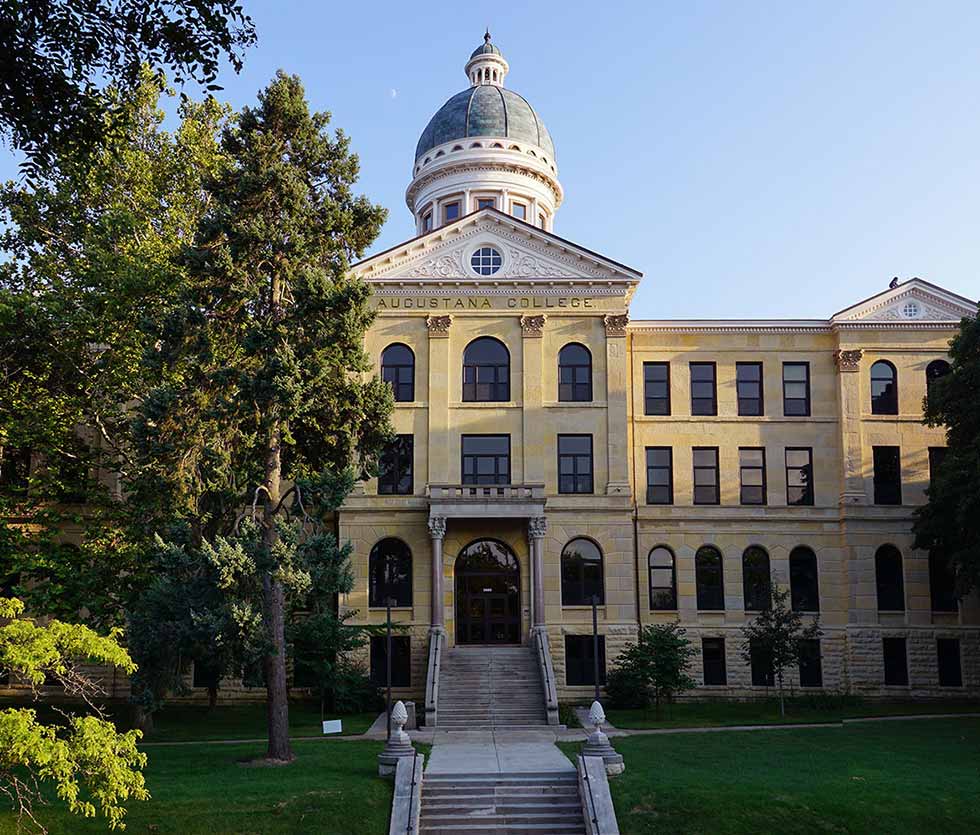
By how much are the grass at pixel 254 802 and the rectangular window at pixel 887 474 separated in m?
24.6

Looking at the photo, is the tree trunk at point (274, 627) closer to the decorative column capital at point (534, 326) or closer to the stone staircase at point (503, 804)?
the stone staircase at point (503, 804)

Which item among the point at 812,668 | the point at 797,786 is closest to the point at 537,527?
the point at 812,668

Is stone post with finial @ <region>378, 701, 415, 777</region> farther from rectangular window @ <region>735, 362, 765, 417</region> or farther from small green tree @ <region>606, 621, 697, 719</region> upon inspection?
rectangular window @ <region>735, 362, 765, 417</region>

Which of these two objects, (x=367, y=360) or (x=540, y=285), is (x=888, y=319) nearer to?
(x=540, y=285)

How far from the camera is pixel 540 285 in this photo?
41.1 m

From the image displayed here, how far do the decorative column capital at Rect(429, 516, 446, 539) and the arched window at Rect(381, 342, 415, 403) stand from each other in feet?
16.1

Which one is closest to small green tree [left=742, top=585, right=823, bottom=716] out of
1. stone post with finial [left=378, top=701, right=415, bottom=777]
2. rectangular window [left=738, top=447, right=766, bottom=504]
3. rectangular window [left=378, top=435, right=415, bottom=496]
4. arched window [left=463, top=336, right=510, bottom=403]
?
rectangular window [left=738, top=447, right=766, bottom=504]

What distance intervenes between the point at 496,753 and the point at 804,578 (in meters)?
18.6

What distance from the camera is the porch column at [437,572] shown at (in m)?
38.4

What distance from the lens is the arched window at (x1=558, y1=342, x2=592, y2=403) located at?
41.1 m

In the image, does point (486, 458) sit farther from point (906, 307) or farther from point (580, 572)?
point (906, 307)

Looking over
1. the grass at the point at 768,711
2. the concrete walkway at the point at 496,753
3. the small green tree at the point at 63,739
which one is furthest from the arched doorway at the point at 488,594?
the small green tree at the point at 63,739

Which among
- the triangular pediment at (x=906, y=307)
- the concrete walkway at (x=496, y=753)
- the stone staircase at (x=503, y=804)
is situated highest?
the triangular pediment at (x=906, y=307)

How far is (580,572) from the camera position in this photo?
39938 millimetres
